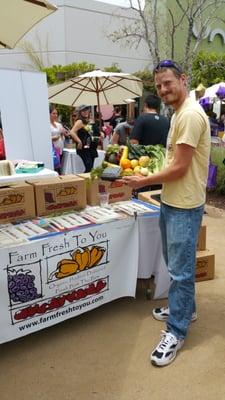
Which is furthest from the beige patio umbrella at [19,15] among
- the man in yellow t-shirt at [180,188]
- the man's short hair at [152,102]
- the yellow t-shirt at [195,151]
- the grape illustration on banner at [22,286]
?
the grape illustration on banner at [22,286]

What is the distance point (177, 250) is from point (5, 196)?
122 centimetres

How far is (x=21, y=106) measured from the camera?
12.9 ft

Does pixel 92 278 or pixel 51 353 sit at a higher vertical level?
pixel 92 278

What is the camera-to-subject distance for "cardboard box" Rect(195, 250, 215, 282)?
361cm

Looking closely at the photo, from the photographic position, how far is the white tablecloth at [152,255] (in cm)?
312

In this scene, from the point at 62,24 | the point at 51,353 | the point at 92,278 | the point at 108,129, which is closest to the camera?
the point at 51,353

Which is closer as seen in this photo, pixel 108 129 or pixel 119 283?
pixel 119 283

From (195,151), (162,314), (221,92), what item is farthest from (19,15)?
(221,92)

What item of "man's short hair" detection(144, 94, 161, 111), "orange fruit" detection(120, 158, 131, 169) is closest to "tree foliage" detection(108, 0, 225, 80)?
"man's short hair" detection(144, 94, 161, 111)

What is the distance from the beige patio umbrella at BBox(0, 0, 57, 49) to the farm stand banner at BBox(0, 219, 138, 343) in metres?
1.70

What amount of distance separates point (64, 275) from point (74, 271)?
0.26ft

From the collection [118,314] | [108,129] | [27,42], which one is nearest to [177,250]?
[118,314]

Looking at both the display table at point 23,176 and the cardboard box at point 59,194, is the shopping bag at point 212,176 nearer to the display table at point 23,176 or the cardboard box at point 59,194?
the display table at point 23,176

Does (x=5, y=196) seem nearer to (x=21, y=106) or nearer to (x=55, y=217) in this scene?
(x=55, y=217)
